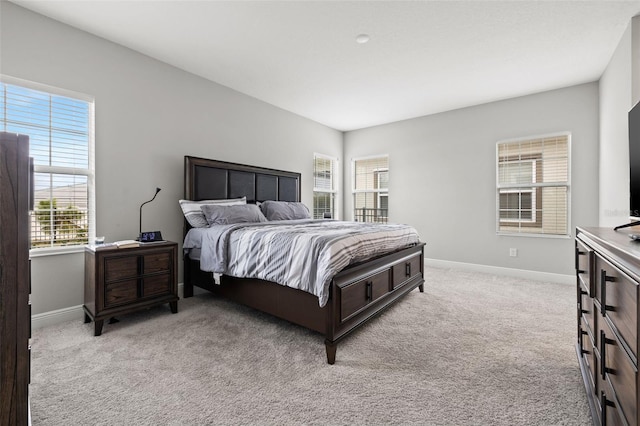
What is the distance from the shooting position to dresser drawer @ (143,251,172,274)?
271 cm

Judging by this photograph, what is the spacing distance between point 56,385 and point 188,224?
202 cm

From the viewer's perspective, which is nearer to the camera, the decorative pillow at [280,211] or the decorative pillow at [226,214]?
the decorative pillow at [226,214]

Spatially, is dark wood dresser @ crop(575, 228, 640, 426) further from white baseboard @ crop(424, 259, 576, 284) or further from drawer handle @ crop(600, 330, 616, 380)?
white baseboard @ crop(424, 259, 576, 284)

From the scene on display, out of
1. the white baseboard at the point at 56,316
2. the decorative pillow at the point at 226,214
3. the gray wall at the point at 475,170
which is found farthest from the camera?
the gray wall at the point at 475,170

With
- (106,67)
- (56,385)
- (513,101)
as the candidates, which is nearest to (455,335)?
(56,385)

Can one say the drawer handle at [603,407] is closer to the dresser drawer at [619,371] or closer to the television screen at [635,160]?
the dresser drawer at [619,371]

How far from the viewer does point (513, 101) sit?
4.40m

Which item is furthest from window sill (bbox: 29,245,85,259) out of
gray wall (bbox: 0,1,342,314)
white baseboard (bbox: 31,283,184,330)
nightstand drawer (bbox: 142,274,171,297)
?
nightstand drawer (bbox: 142,274,171,297)

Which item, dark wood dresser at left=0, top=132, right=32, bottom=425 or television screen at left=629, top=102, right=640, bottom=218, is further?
television screen at left=629, top=102, right=640, bottom=218

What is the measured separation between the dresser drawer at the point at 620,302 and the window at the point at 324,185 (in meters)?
4.58

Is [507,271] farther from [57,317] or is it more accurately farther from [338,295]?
[57,317]

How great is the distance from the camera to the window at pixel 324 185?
5758 millimetres

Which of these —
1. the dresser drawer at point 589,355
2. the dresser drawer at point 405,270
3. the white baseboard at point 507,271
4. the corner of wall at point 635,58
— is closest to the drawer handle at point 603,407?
the dresser drawer at point 589,355

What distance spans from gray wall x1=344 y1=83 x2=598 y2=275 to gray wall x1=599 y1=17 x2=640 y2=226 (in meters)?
0.28
